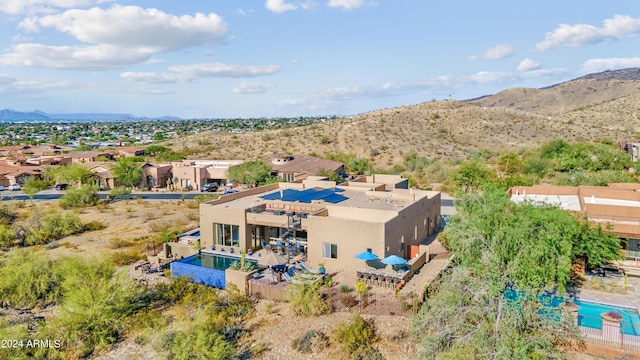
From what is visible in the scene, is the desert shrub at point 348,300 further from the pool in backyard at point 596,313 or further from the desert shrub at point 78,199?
the desert shrub at point 78,199

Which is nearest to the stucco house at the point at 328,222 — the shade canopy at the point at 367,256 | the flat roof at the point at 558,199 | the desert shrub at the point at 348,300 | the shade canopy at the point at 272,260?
the shade canopy at the point at 367,256

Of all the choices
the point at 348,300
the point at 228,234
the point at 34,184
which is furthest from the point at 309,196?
the point at 34,184


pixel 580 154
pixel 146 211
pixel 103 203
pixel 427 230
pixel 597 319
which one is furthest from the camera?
pixel 580 154

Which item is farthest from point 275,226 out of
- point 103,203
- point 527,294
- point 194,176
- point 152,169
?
point 152,169

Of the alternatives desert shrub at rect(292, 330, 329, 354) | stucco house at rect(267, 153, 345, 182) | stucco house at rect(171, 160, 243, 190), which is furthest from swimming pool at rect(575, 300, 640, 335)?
stucco house at rect(171, 160, 243, 190)

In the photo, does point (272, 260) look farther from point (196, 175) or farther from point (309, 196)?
point (196, 175)

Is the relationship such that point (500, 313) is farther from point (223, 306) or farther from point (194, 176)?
point (194, 176)
